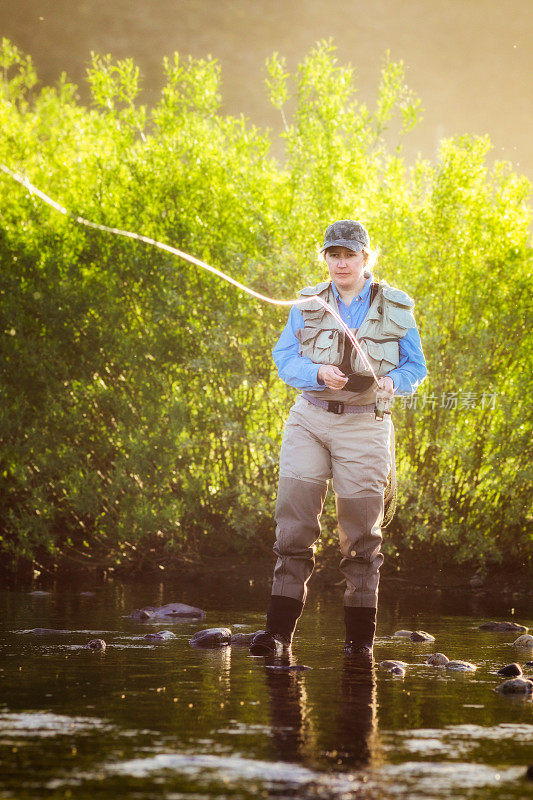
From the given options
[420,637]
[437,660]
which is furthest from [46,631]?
[437,660]

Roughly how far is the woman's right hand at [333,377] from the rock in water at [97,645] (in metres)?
1.68

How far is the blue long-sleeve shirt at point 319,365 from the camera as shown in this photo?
531cm

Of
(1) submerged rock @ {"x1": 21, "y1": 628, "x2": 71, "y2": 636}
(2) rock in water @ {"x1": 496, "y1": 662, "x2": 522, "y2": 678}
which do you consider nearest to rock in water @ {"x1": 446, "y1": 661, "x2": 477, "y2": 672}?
(2) rock in water @ {"x1": 496, "y1": 662, "x2": 522, "y2": 678}

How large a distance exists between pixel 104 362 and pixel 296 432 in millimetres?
4834

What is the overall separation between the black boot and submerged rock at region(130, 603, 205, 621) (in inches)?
73.6

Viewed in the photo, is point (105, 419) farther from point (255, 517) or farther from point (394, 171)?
point (394, 171)

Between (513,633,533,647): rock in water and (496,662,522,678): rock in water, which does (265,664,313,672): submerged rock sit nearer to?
(496,662,522,678): rock in water

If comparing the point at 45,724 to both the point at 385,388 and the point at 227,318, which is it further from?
the point at 227,318

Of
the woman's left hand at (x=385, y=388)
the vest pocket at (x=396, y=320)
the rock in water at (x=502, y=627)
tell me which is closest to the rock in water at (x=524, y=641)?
the rock in water at (x=502, y=627)

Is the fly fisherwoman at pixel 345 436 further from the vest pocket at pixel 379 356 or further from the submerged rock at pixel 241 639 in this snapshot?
the submerged rock at pixel 241 639

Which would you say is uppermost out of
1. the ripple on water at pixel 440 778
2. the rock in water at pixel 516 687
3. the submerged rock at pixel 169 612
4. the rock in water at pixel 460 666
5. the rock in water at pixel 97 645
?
the submerged rock at pixel 169 612

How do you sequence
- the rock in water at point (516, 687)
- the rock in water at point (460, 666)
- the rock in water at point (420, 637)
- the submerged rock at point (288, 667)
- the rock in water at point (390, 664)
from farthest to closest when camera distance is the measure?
the rock in water at point (420, 637) → the rock in water at point (460, 666) → the rock in water at point (390, 664) → the submerged rock at point (288, 667) → the rock in water at point (516, 687)

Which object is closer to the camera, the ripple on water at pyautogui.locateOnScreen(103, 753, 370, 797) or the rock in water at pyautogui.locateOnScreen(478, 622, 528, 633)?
the ripple on water at pyautogui.locateOnScreen(103, 753, 370, 797)

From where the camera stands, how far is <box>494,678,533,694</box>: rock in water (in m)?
4.50
